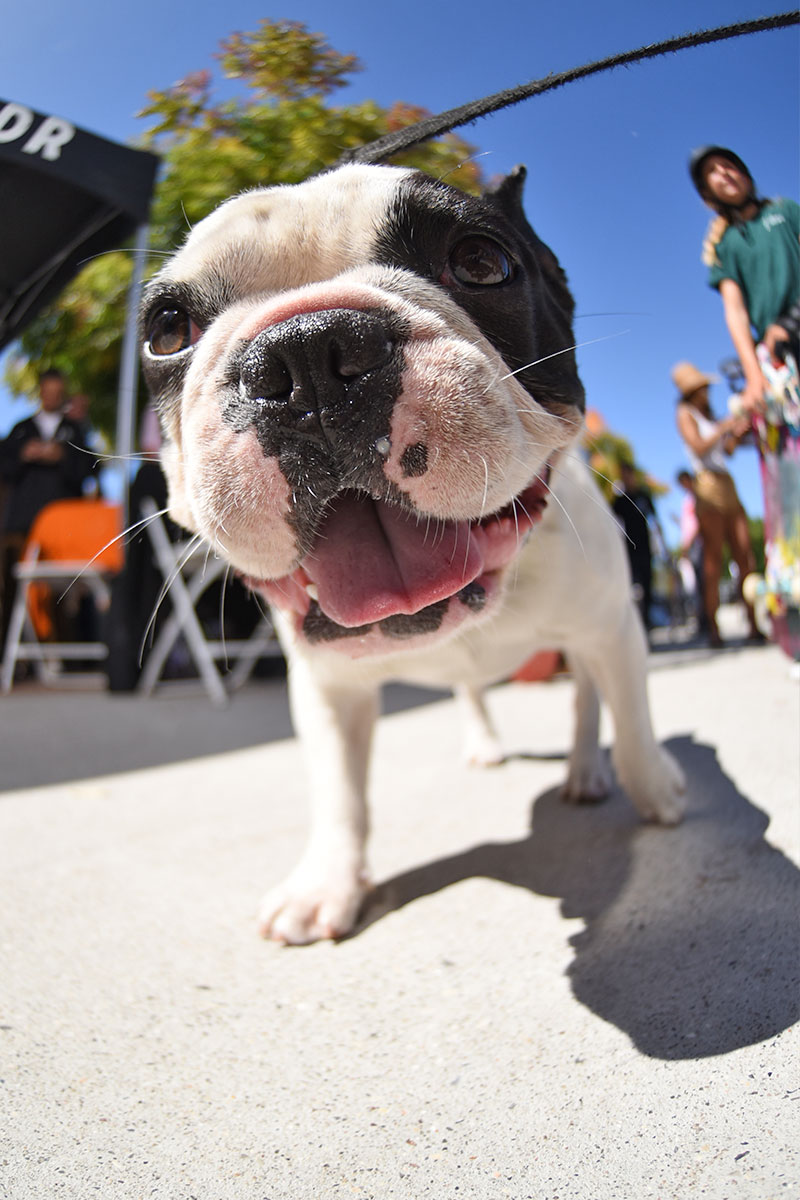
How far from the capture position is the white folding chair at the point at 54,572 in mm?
4102

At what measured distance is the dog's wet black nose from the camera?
1.03 m

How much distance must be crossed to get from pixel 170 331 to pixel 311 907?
1.06 m

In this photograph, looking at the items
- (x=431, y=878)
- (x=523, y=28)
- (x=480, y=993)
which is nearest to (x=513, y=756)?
(x=431, y=878)

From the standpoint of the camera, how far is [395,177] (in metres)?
1.19

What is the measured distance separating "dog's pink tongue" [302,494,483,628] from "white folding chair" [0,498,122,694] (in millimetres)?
2436

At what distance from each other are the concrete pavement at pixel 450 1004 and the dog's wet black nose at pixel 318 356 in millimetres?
699

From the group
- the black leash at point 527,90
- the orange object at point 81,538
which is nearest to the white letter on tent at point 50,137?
the black leash at point 527,90

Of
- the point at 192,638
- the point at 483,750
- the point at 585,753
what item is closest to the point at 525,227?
the point at 585,753

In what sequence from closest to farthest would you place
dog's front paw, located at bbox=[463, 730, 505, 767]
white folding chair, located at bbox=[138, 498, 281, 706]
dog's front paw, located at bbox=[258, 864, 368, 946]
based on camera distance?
dog's front paw, located at bbox=[258, 864, 368, 946]
dog's front paw, located at bbox=[463, 730, 505, 767]
white folding chair, located at bbox=[138, 498, 281, 706]

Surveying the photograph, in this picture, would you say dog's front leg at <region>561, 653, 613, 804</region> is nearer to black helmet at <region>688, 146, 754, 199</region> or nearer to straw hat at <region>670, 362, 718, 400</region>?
straw hat at <region>670, 362, 718, 400</region>

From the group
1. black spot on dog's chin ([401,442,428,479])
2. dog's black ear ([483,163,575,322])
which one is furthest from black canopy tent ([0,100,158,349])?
black spot on dog's chin ([401,442,428,479])

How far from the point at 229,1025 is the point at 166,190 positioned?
1.31m

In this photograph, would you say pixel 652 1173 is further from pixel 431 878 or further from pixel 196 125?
pixel 196 125

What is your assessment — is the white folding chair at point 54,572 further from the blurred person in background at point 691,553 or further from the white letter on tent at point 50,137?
the blurred person in background at point 691,553
